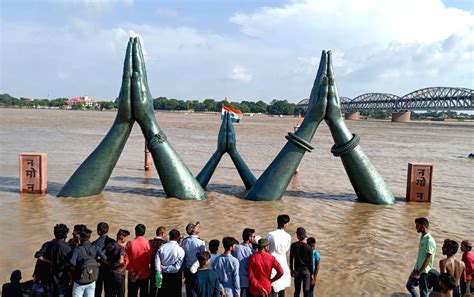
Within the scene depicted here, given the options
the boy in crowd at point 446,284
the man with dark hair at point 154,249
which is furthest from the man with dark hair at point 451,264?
the man with dark hair at point 154,249

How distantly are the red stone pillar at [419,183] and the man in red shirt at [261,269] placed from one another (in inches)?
347

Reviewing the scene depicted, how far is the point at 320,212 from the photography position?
468 inches

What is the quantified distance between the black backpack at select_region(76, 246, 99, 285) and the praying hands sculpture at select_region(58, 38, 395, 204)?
22.0ft

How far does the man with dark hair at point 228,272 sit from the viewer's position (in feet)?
16.6

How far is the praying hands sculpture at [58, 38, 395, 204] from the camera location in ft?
38.4

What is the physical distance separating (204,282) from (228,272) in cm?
39

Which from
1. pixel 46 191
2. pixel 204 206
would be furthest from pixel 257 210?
pixel 46 191

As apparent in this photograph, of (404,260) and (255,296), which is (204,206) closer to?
(404,260)

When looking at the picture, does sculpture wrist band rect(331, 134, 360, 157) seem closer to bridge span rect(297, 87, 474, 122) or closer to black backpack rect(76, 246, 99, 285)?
black backpack rect(76, 246, 99, 285)

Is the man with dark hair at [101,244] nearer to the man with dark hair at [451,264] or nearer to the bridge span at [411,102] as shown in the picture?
the man with dark hair at [451,264]

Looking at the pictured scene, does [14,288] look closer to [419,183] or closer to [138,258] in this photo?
[138,258]

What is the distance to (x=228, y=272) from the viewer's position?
508 centimetres

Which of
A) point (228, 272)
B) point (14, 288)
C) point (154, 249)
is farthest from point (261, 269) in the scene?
point (14, 288)

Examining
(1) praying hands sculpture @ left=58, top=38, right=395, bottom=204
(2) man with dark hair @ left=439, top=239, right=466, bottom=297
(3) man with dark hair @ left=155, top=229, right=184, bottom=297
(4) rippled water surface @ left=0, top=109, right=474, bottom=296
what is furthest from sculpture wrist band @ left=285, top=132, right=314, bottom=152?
(3) man with dark hair @ left=155, top=229, right=184, bottom=297
